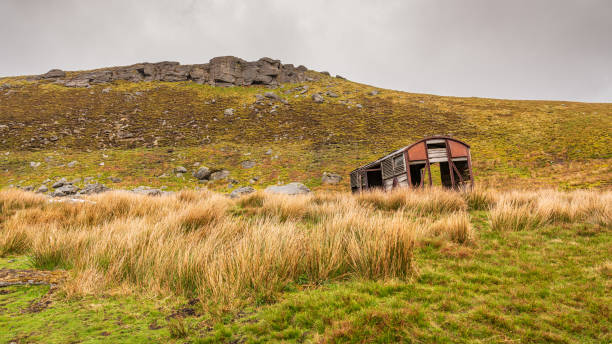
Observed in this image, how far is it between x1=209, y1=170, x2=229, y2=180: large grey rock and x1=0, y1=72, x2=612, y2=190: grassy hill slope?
1116mm

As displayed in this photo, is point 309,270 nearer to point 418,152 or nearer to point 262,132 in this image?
point 418,152

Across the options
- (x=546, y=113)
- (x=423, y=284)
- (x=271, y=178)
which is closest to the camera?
(x=423, y=284)

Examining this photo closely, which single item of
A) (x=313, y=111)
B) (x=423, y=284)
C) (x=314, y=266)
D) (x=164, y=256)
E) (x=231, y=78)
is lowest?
(x=423, y=284)

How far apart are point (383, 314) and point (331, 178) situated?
21697 mm

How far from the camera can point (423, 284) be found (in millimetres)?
3379

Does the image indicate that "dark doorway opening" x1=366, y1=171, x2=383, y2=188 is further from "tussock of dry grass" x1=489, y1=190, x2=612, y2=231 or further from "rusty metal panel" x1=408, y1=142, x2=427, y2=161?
"tussock of dry grass" x1=489, y1=190, x2=612, y2=231

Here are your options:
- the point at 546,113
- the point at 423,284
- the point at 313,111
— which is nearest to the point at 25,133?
the point at 313,111

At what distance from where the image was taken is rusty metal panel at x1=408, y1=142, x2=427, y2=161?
15.1 meters

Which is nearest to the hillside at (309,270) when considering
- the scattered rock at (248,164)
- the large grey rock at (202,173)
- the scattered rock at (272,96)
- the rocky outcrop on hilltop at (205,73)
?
the large grey rock at (202,173)

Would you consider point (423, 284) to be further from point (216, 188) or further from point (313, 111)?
point (313, 111)

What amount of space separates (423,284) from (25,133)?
148ft

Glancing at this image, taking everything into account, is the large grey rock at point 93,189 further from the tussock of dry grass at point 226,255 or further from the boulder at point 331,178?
the boulder at point 331,178

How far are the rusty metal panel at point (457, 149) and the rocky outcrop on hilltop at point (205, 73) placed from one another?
4449 centimetres

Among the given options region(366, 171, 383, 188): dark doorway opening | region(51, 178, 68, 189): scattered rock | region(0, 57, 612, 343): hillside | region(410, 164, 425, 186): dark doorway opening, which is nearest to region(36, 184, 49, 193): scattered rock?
region(51, 178, 68, 189): scattered rock
